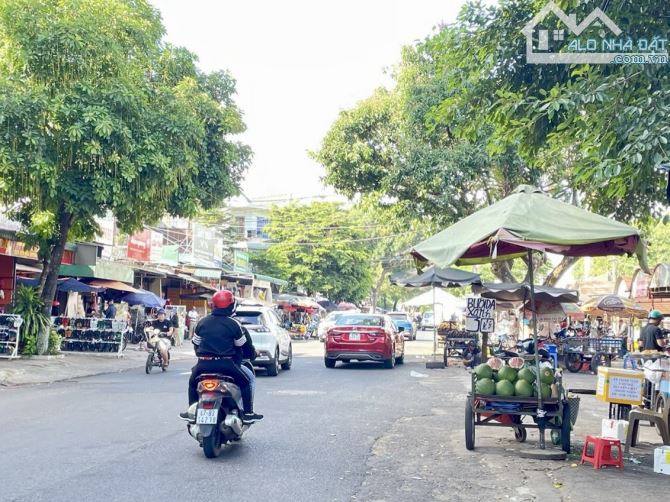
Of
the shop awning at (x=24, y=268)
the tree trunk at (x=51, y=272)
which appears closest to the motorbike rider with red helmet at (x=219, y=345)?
the tree trunk at (x=51, y=272)

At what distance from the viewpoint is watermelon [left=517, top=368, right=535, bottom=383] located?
27.3 ft

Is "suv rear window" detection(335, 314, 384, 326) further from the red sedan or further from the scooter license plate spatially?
the scooter license plate

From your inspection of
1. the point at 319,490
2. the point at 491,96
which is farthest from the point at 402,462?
the point at 491,96

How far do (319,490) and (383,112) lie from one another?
70.7 ft

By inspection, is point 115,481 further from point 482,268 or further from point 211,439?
point 482,268

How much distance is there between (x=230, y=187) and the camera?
70.3ft

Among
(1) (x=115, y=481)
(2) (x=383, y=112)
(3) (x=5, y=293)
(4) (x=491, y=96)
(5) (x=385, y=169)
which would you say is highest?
(2) (x=383, y=112)

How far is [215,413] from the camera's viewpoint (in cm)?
740

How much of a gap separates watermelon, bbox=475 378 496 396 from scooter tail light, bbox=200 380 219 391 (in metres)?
2.96

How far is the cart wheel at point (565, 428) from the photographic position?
26.6 feet

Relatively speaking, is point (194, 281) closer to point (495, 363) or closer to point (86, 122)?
point (86, 122)

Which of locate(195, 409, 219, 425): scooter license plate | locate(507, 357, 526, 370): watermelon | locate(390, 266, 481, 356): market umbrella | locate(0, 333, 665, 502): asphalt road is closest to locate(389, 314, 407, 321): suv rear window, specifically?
locate(390, 266, 481, 356): market umbrella

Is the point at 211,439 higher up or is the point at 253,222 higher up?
the point at 253,222

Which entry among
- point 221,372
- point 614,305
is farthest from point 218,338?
point 614,305
